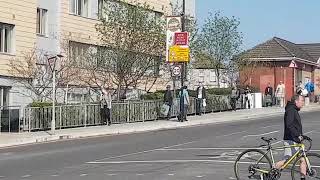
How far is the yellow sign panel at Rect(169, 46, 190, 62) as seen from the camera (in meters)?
31.5

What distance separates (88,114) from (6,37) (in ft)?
30.8

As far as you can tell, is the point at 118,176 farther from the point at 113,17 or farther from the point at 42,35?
the point at 42,35

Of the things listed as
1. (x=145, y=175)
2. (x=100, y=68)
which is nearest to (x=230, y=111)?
(x=100, y=68)

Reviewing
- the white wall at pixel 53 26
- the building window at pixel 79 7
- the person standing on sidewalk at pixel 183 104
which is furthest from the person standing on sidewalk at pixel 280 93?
the white wall at pixel 53 26

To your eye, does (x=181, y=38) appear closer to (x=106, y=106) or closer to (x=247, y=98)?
(x=106, y=106)

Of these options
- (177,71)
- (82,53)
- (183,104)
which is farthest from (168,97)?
(82,53)

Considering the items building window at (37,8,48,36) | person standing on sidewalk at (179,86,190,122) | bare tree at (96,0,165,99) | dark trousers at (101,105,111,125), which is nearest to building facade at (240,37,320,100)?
bare tree at (96,0,165,99)

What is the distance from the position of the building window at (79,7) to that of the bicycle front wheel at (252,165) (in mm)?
29803

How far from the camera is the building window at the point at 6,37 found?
34250mm

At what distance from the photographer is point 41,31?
126 ft

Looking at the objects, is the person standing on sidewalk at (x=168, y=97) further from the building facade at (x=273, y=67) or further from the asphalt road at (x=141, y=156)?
the building facade at (x=273, y=67)

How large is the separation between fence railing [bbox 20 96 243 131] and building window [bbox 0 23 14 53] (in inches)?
335

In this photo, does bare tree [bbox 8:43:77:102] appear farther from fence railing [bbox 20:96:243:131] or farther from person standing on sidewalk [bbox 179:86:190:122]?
person standing on sidewalk [bbox 179:86:190:122]

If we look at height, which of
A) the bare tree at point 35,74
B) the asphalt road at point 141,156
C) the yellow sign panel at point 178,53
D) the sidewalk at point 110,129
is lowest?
the asphalt road at point 141,156
